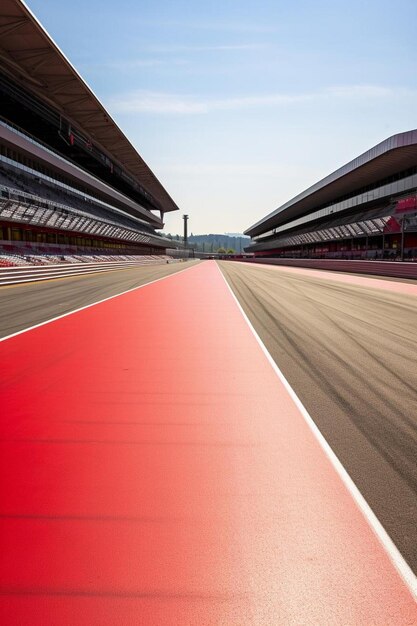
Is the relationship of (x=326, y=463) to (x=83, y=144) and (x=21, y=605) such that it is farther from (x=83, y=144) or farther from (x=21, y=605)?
(x=83, y=144)

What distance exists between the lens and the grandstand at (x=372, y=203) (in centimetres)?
3278

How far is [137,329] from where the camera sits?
329 inches

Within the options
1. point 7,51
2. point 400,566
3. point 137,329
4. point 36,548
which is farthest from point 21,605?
point 7,51

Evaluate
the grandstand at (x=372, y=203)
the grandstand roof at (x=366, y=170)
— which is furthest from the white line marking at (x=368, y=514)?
the grandstand roof at (x=366, y=170)

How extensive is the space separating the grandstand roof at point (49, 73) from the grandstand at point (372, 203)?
24982 millimetres

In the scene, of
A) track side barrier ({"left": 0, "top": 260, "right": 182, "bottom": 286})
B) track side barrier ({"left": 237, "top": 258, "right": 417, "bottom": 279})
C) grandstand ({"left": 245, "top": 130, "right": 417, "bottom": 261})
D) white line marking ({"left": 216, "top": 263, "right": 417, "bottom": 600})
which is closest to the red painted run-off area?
white line marking ({"left": 216, "top": 263, "right": 417, "bottom": 600})

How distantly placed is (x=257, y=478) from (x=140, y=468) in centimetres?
86

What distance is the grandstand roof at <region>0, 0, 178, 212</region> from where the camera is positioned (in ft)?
70.7

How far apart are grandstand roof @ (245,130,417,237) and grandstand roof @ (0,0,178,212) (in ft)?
80.0

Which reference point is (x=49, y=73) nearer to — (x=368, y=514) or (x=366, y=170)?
(x=366, y=170)

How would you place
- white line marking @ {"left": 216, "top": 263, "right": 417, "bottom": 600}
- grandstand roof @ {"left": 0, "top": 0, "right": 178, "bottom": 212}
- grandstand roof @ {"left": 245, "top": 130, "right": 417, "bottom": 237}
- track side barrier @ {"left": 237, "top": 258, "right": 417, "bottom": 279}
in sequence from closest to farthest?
white line marking @ {"left": 216, "top": 263, "right": 417, "bottom": 600}, grandstand roof @ {"left": 0, "top": 0, "right": 178, "bottom": 212}, track side barrier @ {"left": 237, "top": 258, "right": 417, "bottom": 279}, grandstand roof @ {"left": 245, "top": 130, "right": 417, "bottom": 237}

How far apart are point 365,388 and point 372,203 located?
45.6 meters

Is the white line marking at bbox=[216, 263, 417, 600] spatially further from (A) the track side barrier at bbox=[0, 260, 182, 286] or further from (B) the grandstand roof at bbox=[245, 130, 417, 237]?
(B) the grandstand roof at bbox=[245, 130, 417, 237]

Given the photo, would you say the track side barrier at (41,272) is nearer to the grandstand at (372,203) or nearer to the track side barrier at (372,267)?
the track side barrier at (372,267)
